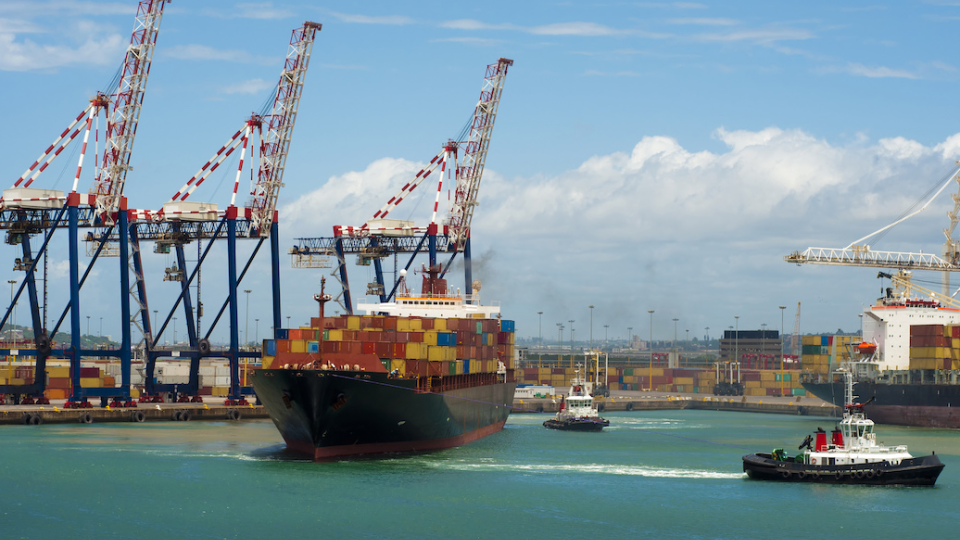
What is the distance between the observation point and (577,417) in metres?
86.0

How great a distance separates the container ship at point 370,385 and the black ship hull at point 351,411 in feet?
0.17

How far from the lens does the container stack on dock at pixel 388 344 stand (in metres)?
57.9

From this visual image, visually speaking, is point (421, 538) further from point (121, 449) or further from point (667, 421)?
point (667, 421)

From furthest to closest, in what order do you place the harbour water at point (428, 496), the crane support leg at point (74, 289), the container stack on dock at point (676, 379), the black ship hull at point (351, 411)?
the container stack on dock at point (676, 379)
the crane support leg at point (74, 289)
the black ship hull at point (351, 411)
the harbour water at point (428, 496)

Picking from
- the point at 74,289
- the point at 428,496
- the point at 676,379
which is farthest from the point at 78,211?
the point at 676,379

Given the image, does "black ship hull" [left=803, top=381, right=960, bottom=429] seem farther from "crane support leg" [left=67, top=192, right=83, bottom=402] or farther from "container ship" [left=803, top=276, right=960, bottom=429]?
"crane support leg" [left=67, top=192, right=83, bottom=402]

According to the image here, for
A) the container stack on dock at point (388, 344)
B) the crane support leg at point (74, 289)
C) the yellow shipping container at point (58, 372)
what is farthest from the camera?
the yellow shipping container at point (58, 372)

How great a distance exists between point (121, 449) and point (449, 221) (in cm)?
5147

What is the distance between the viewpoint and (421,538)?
132 ft

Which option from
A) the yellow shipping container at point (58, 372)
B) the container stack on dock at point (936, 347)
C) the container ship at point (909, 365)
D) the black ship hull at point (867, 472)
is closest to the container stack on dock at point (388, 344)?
the black ship hull at point (867, 472)

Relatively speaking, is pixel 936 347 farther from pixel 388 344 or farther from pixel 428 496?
pixel 428 496

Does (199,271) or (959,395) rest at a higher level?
(199,271)

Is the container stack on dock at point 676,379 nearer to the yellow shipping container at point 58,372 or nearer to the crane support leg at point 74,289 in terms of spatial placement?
the yellow shipping container at point 58,372

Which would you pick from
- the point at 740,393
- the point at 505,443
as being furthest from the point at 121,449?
the point at 740,393
